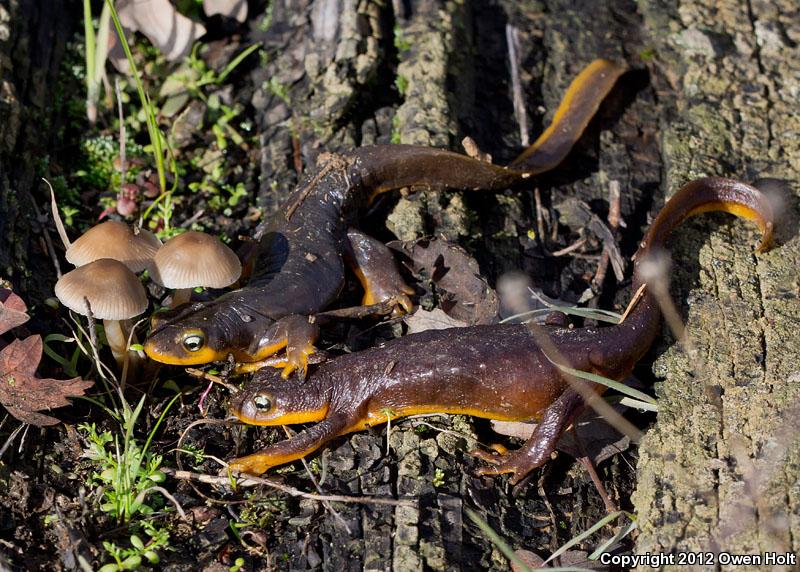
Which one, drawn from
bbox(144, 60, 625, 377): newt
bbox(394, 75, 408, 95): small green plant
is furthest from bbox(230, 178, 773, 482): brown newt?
bbox(394, 75, 408, 95): small green plant

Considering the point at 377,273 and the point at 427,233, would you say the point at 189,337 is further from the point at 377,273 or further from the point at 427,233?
the point at 427,233

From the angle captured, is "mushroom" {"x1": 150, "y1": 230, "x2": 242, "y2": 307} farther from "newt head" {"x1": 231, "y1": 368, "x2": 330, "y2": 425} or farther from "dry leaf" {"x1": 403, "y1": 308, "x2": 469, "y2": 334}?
"dry leaf" {"x1": 403, "y1": 308, "x2": 469, "y2": 334}

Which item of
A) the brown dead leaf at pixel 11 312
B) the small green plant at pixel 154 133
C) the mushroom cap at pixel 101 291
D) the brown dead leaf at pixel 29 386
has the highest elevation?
the small green plant at pixel 154 133

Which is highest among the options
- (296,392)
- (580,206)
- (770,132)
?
(770,132)

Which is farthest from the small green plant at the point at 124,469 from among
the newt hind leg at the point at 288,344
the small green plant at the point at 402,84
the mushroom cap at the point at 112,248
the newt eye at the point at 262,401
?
the small green plant at the point at 402,84

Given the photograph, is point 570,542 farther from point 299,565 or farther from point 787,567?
point 299,565

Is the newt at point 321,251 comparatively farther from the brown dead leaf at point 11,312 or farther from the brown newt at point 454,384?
the brown dead leaf at point 11,312

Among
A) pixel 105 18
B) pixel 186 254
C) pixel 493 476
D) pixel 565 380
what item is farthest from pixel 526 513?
pixel 105 18
